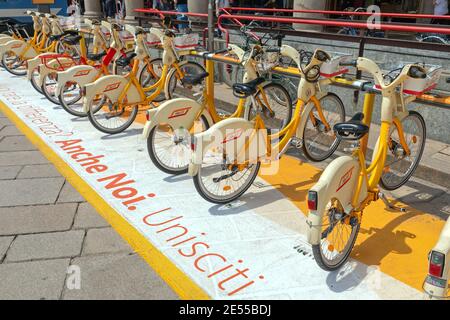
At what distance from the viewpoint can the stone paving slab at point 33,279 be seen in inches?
111

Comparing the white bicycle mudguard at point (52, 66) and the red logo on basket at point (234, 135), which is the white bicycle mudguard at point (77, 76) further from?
the red logo on basket at point (234, 135)

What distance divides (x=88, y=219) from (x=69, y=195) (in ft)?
1.94

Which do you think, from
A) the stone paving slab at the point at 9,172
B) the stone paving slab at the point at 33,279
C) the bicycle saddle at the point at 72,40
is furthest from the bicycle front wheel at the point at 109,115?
the stone paving slab at the point at 33,279

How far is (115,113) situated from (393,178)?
3.68 metres

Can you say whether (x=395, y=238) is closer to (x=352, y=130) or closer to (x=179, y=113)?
(x=352, y=130)

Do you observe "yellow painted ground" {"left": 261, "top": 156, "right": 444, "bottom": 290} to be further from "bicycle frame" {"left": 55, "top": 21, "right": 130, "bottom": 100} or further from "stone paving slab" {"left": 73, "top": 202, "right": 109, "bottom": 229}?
"bicycle frame" {"left": 55, "top": 21, "right": 130, "bottom": 100}

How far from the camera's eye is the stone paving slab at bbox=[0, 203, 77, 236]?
363 centimetres

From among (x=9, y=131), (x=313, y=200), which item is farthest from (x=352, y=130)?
(x=9, y=131)

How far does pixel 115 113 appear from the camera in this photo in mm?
5809

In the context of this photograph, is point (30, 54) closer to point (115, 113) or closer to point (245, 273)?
point (115, 113)

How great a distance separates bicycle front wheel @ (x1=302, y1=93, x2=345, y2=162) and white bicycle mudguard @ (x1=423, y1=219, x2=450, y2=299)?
2.46 metres

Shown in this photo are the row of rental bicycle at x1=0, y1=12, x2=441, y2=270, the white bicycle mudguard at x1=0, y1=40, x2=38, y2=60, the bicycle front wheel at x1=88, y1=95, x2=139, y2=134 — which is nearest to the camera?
the row of rental bicycle at x1=0, y1=12, x2=441, y2=270

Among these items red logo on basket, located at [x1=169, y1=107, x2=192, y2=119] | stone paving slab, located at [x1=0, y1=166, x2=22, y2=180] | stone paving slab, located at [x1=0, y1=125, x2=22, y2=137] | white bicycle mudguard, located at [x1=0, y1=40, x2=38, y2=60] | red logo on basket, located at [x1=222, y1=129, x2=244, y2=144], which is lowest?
stone paving slab, located at [x1=0, y1=166, x2=22, y2=180]

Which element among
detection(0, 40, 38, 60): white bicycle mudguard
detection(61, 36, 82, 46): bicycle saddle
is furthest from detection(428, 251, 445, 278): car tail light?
detection(0, 40, 38, 60): white bicycle mudguard
